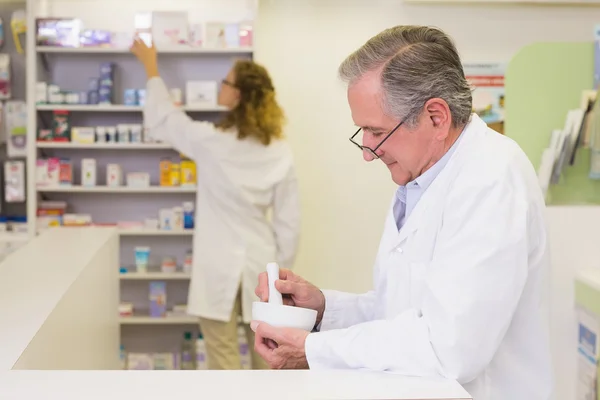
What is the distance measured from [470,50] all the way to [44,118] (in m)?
2.80

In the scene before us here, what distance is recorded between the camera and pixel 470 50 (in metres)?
5.29

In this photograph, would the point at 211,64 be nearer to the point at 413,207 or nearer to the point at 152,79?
the point at 152,79

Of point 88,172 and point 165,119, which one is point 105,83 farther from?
point 165,119

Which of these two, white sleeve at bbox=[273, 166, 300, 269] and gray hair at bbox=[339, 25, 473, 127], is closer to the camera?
gray hair at bbox=[339, 25, 473, 127]

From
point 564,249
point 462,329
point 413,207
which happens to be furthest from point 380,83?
point 564,249

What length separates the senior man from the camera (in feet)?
4.79

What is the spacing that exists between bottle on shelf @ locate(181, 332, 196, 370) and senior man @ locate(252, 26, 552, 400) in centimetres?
322

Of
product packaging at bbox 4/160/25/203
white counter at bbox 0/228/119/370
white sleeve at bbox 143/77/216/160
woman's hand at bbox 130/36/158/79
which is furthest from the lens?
product packaging at bbox 4/160/25/203

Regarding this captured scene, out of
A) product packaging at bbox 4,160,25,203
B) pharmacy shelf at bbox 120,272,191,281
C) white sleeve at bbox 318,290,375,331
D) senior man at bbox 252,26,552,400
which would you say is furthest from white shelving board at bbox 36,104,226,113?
senior man at bbox 252,26,552,400

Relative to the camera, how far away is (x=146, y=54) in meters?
4.44

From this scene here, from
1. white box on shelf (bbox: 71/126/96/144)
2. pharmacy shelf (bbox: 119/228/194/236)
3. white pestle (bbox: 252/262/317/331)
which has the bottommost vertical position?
pharmacy shelf (bbox: 119/228/194/236)

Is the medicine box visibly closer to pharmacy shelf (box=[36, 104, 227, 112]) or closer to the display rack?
pharmacy shelf (box=[36, 104, 227, 112])

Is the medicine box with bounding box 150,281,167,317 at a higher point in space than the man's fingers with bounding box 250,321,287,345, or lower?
lower

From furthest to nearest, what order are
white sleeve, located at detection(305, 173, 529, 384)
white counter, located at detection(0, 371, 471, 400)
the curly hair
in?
the curly hair → white sleeve, located at detection(305, 173, 529, 384) → white counter, located at detection(0, 371, 471, 400)
